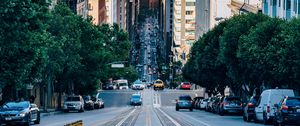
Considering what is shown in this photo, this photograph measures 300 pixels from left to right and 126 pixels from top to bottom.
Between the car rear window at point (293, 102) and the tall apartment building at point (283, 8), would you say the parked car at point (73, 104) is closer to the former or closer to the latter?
the tall apartment building at point (283, 8)

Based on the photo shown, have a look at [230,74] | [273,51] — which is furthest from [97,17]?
[273,51]

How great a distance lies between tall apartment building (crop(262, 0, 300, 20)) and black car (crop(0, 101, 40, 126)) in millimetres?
37965

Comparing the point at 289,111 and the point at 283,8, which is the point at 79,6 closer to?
the point at 283,8

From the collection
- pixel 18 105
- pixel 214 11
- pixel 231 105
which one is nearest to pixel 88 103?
pixel 231 105

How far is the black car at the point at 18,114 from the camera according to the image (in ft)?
155

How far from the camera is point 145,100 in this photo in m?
130

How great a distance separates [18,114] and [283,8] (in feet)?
157

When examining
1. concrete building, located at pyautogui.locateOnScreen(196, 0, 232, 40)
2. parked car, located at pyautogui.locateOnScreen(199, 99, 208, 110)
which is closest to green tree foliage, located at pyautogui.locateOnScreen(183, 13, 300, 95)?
parked car, located at pyautogui.locateOnScreen(199, 99, 208, 110)

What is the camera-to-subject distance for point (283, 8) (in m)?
89.6

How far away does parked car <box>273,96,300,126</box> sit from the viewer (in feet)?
139

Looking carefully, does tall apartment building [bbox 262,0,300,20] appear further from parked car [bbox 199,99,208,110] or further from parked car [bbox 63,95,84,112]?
parked car [bbox 63,95,84,112]

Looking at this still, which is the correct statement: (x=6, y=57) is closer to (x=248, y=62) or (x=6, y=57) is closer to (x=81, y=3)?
(x=248, y=62)

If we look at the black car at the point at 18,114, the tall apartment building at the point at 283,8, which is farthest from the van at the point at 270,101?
the tall apartment building at the point at 283,8

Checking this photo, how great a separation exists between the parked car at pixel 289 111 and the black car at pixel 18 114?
13.7 metres
